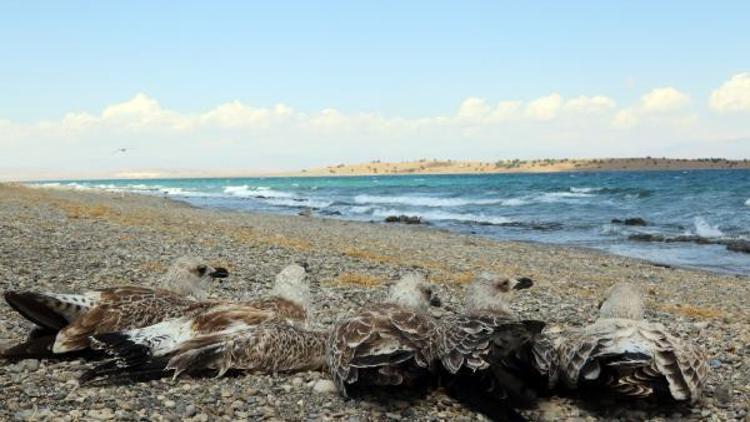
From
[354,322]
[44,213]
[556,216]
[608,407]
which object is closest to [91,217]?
[44,213]

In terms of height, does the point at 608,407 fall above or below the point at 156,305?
below

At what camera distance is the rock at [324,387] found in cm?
718

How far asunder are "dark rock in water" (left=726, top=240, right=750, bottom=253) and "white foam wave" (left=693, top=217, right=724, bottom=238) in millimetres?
3164

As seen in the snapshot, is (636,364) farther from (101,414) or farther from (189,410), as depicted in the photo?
(101,414)

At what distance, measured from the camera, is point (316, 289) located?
1298 centimetres

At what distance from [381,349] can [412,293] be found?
1928 mm

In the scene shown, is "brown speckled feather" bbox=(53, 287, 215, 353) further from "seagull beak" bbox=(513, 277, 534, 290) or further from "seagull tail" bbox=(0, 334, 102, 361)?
"seagull beak" bbox=(513, 277, 534, 290)

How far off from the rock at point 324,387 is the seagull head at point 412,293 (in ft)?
4.95

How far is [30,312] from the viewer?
7953mm

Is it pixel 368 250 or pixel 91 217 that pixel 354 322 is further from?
pixel 91 217

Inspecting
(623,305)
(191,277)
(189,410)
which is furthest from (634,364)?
(191,277)

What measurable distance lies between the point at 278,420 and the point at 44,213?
2214cm

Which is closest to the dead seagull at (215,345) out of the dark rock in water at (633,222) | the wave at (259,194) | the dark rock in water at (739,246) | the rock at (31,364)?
the rock at (31,364)

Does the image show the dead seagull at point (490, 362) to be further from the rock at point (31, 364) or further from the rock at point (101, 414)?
the rock at point (31, 364)
